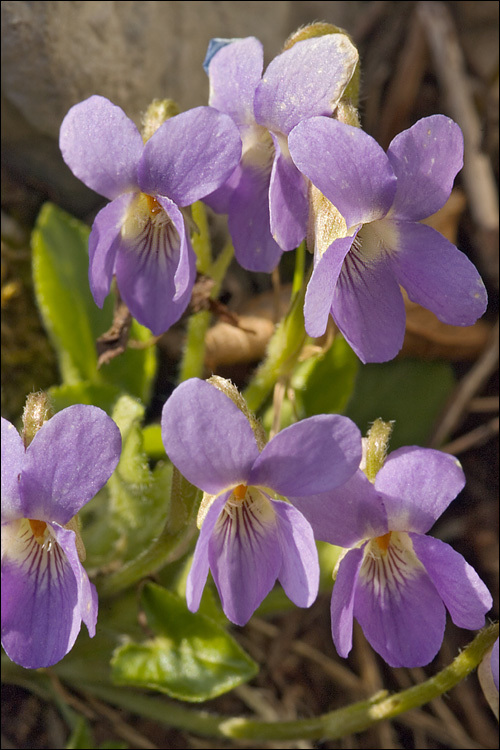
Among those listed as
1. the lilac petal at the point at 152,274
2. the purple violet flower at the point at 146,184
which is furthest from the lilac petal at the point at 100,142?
the lilac petal at the point at 152,274

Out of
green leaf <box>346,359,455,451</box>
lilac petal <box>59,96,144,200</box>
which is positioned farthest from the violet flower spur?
green leaf <box>346,359,455,451</box>

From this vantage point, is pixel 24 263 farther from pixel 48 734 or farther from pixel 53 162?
pixel 48 734

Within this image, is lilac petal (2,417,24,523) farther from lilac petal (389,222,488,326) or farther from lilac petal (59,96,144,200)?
lilac petal (389,222,488,326)

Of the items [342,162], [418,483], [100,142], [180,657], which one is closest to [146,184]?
[100,142]

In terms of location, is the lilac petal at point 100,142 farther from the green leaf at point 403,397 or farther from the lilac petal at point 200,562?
the green leaf at point 403,397

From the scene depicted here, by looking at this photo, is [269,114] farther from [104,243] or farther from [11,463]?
[11,463]

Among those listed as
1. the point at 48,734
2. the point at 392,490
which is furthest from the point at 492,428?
the point at 48,734

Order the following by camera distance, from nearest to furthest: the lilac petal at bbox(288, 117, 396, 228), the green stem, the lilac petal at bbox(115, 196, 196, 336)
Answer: the lilac petal at bbox(288, 117, 396, 228) < the green stem < the lilac petal at bbox(115, 196, 196, 336)
